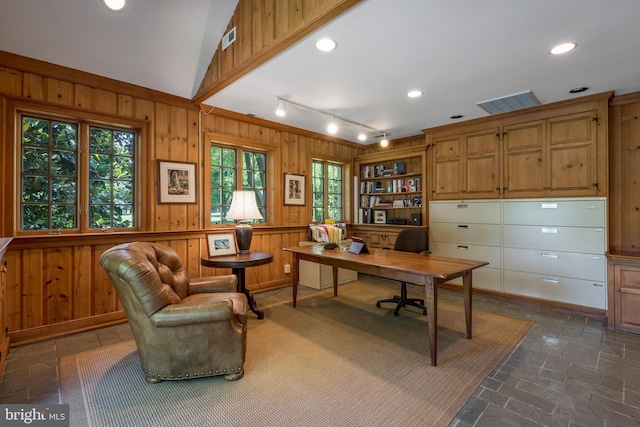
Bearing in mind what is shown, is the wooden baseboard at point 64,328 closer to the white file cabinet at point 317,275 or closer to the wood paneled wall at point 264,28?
the white file cabinet at point 317,275

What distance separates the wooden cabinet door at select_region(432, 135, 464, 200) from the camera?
14.9ft

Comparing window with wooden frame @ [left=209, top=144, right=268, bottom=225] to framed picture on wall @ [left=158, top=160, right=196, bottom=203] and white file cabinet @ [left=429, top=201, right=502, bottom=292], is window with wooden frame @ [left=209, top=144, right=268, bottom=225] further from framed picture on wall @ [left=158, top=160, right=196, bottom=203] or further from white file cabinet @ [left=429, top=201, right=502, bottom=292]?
white file cabinet @ [left=429, top=201, right=502, bottom=292]

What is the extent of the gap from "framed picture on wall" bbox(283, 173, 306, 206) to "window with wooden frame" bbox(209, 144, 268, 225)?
34cm

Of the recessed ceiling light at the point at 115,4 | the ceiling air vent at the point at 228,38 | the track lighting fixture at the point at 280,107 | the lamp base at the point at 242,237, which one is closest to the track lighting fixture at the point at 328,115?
the track lighting fixture at the point at 280,107

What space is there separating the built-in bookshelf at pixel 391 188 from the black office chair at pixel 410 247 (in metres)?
1.17

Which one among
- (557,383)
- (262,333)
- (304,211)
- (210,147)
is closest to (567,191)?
(557,383)

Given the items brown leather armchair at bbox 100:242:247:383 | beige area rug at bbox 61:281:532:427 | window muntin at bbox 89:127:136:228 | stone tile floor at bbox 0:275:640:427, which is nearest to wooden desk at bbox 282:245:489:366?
beige area rug at bbox 61:281:532:427

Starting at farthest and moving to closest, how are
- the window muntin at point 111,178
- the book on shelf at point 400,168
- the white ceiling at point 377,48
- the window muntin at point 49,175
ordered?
the book on shelf at point 400,168, the window muntin at point 111,178, the window muntin at point 49,175, the white ceiling at point 377,48

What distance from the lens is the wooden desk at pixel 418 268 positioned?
2.32 m

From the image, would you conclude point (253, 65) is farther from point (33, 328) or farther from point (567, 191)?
point (567, 191)

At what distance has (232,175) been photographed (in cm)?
426

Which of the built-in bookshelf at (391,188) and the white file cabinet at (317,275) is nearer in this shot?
the white file cabinet at (317,275)

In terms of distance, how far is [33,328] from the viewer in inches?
108

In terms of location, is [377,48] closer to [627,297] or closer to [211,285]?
[211,285]
